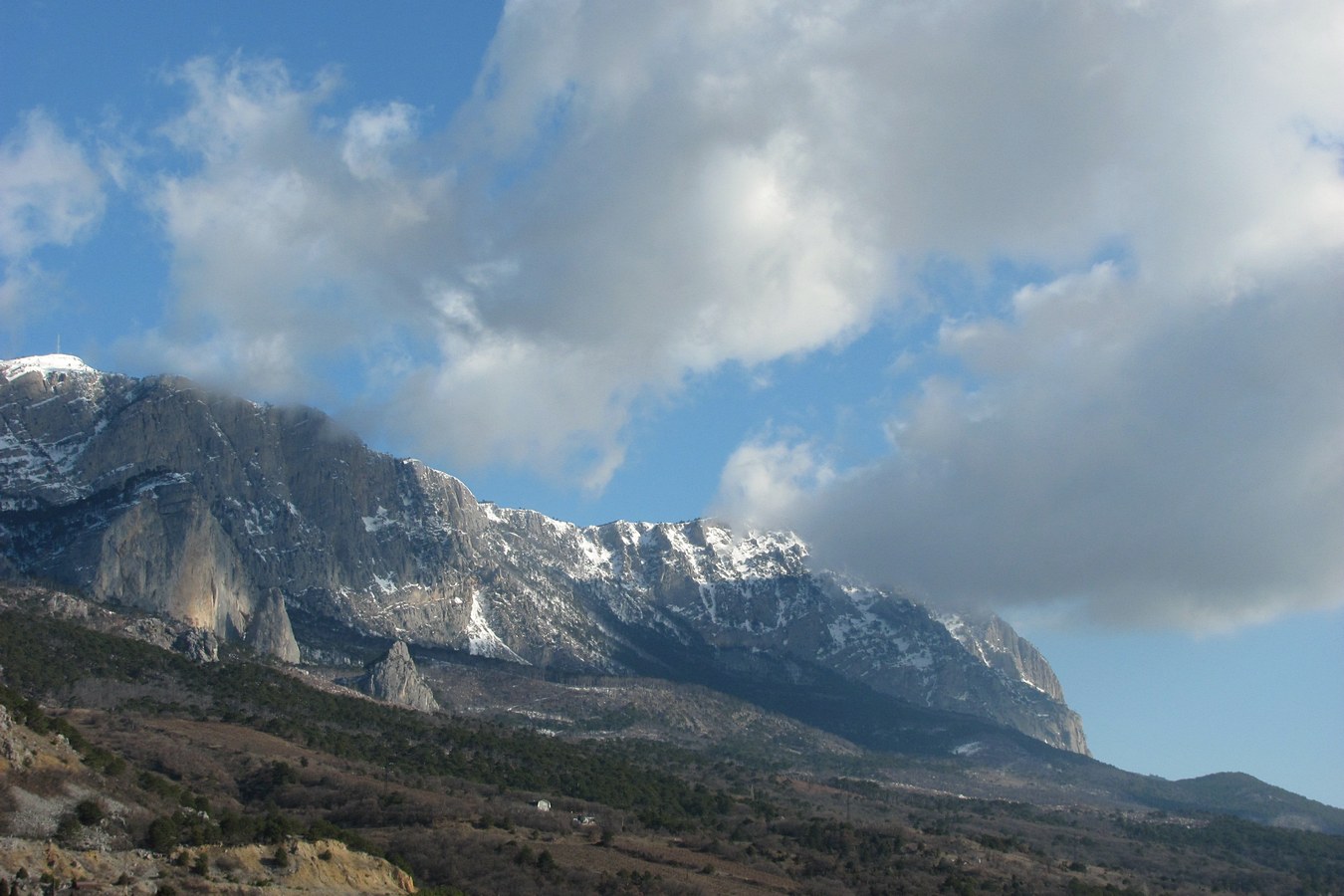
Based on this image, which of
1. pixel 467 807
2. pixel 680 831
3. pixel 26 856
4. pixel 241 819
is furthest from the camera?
pixel 680 831

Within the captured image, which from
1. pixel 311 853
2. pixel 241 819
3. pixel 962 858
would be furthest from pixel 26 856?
pixel 962 858

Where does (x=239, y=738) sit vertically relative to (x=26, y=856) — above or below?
above

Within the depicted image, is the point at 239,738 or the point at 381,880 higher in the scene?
the point at 239,738

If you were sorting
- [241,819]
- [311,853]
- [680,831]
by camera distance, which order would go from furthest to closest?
[680,831] < [241,819] < [311,853]

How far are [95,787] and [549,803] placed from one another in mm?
89994

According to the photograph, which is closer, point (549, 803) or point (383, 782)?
point (383, 782)

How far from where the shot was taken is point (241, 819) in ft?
390

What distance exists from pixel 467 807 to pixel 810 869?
42.7 m

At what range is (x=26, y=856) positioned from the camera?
273 feet

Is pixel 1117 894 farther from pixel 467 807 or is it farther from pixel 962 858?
pixel 467 807

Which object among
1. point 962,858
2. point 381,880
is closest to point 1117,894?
point 962,858

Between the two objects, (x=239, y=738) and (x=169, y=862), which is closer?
(x=169, y=862)

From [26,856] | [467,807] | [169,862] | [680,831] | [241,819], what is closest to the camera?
[26,856]

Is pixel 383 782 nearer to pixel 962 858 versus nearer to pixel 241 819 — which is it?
pixel 241 819
